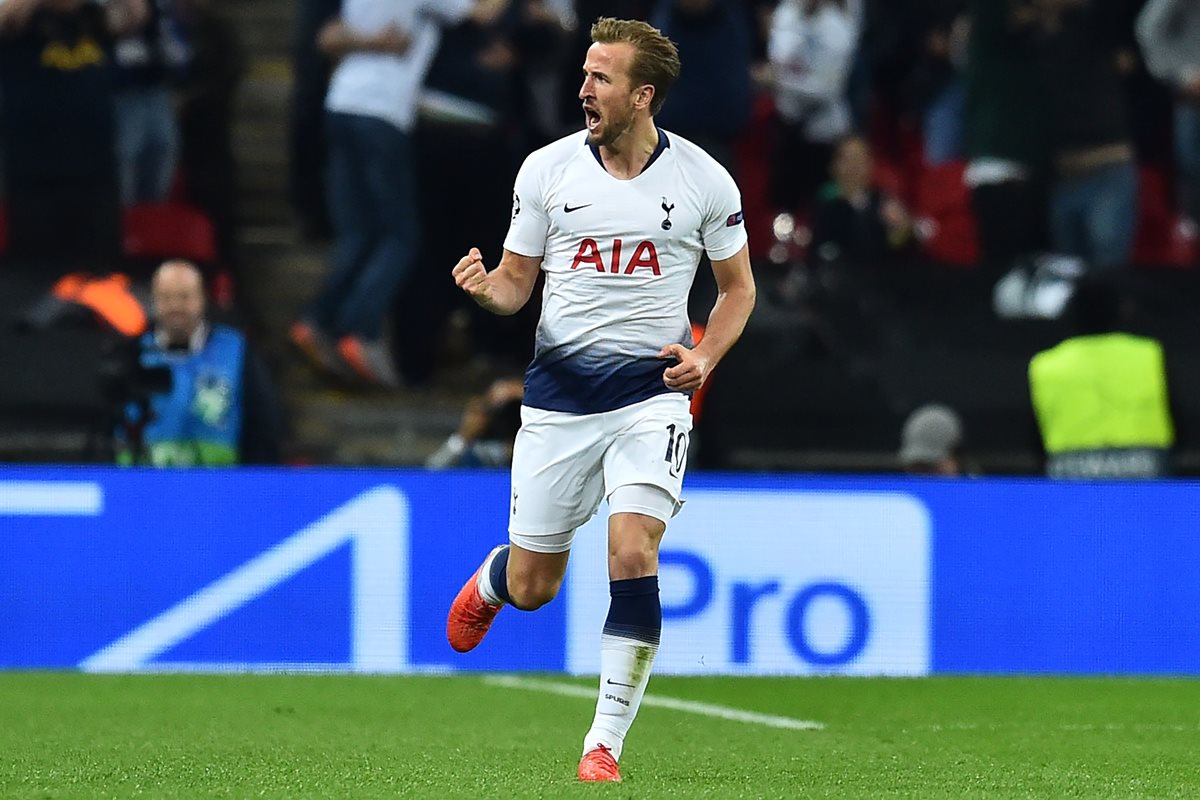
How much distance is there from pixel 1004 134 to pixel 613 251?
7.28 m

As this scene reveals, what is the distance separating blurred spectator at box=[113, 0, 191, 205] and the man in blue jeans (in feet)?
3.18

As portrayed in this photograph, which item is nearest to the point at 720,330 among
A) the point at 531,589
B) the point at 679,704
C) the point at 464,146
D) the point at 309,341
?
the point at 531,589

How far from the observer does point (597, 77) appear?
6.42 metres

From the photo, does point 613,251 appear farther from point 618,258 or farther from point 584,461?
point 584,461

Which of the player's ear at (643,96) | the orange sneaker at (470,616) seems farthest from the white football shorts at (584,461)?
the player's ear at (643,96)

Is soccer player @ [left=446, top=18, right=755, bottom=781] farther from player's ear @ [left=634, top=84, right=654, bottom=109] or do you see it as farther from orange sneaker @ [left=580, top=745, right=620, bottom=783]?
orange sneaker @ [left=580, top=745, right=620, bottom=783]

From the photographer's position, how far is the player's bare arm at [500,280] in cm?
630

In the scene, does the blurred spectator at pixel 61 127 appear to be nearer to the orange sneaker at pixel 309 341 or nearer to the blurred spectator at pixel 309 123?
the blurred spectator at pixel 309 123

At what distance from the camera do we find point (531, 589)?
698 cm

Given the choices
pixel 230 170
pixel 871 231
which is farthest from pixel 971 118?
pixel 230 170

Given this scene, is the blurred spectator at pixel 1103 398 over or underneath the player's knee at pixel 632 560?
over

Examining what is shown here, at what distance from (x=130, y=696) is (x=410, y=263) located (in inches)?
170

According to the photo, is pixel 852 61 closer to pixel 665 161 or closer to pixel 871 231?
pixel 871 231

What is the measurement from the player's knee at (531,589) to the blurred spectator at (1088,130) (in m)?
7.00
